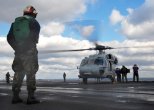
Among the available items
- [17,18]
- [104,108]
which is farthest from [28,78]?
[104,108]

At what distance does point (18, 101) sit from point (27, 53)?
3.32 ft

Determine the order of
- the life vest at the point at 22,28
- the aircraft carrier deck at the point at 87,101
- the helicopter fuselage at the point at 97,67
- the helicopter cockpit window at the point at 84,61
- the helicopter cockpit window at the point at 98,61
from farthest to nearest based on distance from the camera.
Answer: the helicopter cockpit window at the point at 84,61 < the helicopter cockpit window at the point at 98,61 < the helicopter fuselage at the point at 97,67 < the life vest at the point at 22,28 < the aircraft carrier deck at the point at 87,101

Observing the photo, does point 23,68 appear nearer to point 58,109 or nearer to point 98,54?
point 58,109

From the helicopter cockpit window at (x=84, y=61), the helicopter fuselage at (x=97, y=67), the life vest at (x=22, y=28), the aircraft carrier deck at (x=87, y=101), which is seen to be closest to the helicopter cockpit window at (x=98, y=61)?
the helicopter fuselage at (x=97, y=67)

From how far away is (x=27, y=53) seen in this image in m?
7.91

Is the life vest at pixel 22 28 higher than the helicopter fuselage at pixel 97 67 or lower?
lower

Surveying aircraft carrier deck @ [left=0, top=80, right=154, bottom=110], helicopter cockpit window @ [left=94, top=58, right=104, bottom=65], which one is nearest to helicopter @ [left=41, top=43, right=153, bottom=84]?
helicopter cockpit window @ [left=94, top=58, right=104, bottom=65]

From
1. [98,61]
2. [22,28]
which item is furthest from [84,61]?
[22,28]

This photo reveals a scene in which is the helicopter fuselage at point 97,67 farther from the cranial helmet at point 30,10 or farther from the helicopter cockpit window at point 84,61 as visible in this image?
the cranial helmet at point 30,10

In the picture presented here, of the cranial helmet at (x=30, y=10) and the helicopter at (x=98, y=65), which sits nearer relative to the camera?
the cranial helmet at (x=30, y=10)

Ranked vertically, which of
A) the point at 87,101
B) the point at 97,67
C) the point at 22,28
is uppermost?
the point at 97,67

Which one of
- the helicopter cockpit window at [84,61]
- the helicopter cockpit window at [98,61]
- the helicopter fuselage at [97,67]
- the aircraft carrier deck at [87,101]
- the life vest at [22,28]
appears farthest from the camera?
the helicopter cockpit window at [84,61]

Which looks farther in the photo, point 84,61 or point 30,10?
point 84,61

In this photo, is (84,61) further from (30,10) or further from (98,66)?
(30,10)
